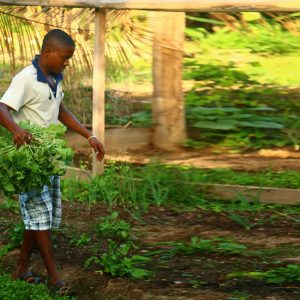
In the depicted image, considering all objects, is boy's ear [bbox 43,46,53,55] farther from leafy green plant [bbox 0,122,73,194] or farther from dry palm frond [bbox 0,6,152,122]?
dry palm frond [bbox 0,6,152,122]

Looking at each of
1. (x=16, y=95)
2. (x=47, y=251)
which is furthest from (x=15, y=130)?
(x=47, y=251)

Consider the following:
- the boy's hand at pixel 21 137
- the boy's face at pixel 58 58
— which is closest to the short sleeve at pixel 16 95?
the boy's face at pixel 58 58

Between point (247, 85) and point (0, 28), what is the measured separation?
3173 millimetres

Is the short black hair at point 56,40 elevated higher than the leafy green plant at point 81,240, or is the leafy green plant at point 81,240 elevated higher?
the short black hair at point 56,40

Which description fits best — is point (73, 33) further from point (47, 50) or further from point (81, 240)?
point (47, 50)

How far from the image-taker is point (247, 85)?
10461mm

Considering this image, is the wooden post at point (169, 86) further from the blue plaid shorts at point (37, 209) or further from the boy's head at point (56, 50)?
the blue plaid shorts at point (37, 209)

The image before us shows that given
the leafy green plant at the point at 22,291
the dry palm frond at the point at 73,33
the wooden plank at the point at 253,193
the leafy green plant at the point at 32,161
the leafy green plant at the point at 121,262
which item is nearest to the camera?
the leafy green plant at the point at 32,161

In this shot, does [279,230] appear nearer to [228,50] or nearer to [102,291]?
[102,291]

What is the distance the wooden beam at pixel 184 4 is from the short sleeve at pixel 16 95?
217 centimetres

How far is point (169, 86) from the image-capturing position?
9.05 meters

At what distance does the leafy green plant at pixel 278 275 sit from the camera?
5793mm

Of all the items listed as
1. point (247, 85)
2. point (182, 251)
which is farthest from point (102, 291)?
point (247, 85)

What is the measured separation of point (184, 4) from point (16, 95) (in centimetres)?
230
